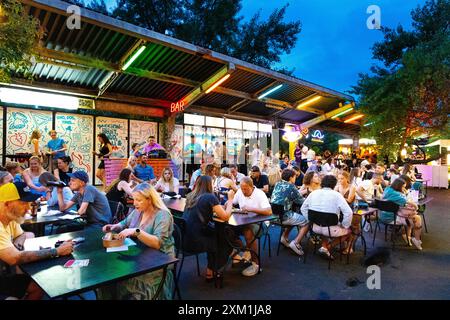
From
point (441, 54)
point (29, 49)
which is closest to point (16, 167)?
point (29, 49)

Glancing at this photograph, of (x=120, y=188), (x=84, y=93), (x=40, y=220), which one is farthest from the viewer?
(x=84, y=93)

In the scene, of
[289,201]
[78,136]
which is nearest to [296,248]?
[289,201]

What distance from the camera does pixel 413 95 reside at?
40.0 ft

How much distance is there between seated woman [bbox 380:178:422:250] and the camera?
18.5 ft

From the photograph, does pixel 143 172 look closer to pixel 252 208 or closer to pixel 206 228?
pixel 252 208

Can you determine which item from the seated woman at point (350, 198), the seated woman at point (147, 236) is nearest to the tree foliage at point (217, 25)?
the seated woman at point (350, 198)

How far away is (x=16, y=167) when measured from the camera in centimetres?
604

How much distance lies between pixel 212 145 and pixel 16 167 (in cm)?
1027

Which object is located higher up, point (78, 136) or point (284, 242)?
point (78, 136)

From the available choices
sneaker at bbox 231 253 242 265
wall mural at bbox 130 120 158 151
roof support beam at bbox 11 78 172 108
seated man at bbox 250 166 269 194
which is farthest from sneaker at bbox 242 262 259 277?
wall mural at bbox 130 120 158 151

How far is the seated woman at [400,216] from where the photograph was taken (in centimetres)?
563

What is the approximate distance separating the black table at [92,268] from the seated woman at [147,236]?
108 mm

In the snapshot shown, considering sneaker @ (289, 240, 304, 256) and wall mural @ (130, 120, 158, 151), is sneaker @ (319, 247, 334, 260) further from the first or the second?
wall mural @ (130, 120, 158, 151)

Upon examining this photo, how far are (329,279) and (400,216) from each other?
8.45 feet
